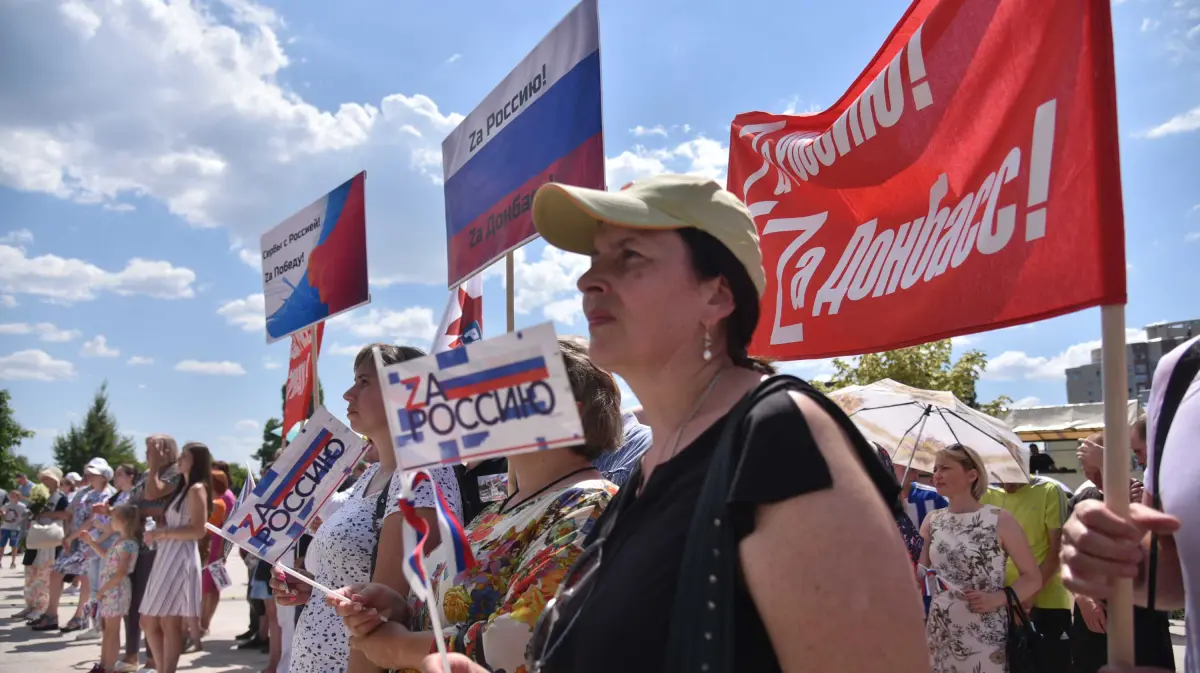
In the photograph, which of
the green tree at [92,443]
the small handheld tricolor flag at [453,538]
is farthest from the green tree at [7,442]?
the small handheld tricolor flag at [453,538]

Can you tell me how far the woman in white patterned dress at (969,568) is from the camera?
4.50 m

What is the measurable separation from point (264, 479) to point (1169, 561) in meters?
3.06

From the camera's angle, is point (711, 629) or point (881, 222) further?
point (881, 222)

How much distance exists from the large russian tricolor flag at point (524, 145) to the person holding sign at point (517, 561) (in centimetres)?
137

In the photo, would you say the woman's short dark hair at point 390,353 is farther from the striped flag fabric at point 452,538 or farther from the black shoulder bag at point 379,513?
the striped flag fabric at point 452,538

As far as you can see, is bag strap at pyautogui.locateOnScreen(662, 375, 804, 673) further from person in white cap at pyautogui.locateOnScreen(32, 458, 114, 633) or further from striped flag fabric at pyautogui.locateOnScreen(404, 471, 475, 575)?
person in white cap at pyautogui.locateOnScreen(32, 458, 114, 633)

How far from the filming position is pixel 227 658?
29.4 ft

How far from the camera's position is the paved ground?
840 centimetres

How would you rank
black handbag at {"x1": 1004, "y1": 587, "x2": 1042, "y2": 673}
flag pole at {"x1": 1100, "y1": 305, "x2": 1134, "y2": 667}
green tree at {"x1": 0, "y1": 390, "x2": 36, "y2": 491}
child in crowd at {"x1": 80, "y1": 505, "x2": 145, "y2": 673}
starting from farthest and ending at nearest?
green tree at {"x1": 0, "y1": 390, "x2": 36, "y2": 491}, child in crowd at {"x1": 80, "y1": 505, "x2": 145, "y2": 673}, black handbag at {"x1": 1004, "y1": 587, "x2": 1042, "y2": 673}, flag pole at {"x1": 1100, "y1": 305, "x2": 1134, "y2": 667}

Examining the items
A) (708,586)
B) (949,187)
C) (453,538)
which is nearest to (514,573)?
(453,538)

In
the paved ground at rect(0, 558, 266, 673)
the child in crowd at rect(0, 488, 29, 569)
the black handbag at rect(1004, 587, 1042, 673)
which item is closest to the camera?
the black handbag at rect(1004, 587, 1042, 673)

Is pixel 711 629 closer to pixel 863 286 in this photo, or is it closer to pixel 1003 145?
pixel 1003 145

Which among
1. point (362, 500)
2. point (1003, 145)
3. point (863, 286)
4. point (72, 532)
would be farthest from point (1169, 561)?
point (72, 532)

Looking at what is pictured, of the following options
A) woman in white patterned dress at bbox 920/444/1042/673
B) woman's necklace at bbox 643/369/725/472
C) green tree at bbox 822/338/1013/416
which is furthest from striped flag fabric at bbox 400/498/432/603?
green tree at bbox 822/338/1013/416
